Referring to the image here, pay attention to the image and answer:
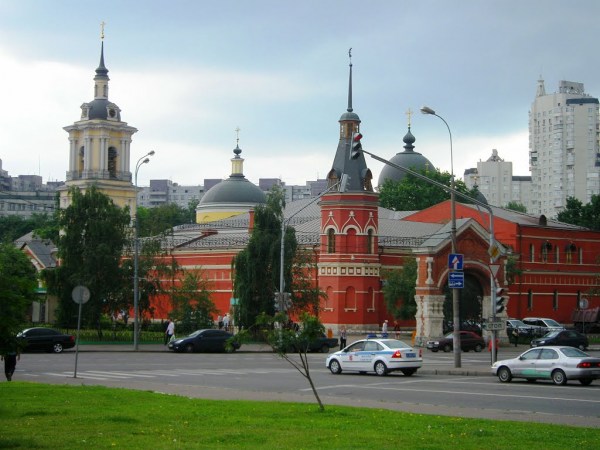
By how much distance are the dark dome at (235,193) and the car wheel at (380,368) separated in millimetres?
72972

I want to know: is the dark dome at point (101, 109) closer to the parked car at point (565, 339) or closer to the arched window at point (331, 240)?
the arched window at point (331, 240)

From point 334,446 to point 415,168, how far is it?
4001 inches

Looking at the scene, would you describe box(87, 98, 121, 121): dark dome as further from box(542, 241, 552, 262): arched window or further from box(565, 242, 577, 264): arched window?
box(565, 242, 577, 264): arched window

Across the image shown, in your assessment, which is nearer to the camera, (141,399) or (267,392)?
(141,399)

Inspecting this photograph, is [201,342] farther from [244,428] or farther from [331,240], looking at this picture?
[244,428]

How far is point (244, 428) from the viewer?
1736 centimetres

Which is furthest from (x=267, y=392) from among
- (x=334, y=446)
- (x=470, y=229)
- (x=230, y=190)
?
(x=230, y=190)

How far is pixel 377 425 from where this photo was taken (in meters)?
17.9

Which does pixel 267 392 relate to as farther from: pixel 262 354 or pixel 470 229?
pixel 470 229

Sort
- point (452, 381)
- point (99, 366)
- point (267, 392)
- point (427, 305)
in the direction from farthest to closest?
point (427, 305) < point (99, 366) < point (452, 381) < point (267, 392)

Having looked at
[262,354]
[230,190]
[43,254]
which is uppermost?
[230,190]

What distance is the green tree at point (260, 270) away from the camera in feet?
201

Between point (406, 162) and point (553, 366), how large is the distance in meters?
89.9

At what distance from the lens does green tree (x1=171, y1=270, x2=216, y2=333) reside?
63281 mm
